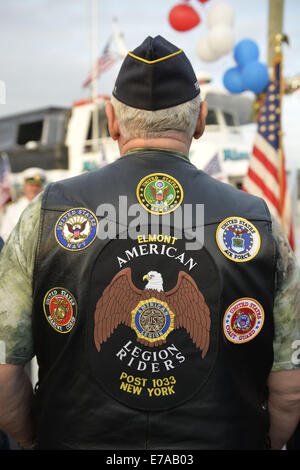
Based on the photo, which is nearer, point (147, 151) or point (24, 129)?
point (147, 151)

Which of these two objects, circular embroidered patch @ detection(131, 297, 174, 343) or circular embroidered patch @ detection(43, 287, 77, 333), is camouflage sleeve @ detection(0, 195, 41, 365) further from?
circular embroidered patch @ detection(131, 297, 174, 343)

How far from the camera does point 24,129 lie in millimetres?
12438

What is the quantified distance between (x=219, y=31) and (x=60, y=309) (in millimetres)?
7558

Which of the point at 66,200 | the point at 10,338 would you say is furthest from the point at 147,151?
the point at 10,338

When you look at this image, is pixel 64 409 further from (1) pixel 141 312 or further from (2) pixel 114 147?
(2) pixel 114 147

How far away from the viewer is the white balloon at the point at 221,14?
804cm

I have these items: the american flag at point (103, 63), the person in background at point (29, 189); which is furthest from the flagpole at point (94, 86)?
the person in background at point (29, 189)

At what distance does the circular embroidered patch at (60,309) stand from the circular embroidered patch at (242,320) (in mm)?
453

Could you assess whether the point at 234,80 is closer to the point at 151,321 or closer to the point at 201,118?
the point at 201,118

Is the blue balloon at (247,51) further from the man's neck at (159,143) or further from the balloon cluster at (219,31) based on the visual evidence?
the man's neck at (159,143)

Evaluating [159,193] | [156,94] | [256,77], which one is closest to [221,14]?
[256,77]

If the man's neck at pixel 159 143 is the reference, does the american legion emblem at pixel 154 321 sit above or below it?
below
